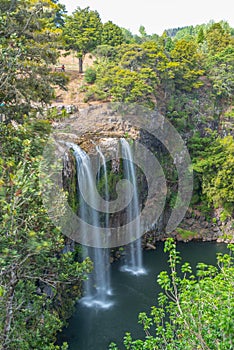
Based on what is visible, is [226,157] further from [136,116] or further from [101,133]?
[101,133]

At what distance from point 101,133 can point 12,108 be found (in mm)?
9408

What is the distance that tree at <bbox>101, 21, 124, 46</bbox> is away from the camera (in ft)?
79.2

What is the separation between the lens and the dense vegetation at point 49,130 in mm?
4547

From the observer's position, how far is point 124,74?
61.8ft

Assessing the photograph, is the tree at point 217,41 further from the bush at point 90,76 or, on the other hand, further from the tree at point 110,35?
the bush at point 90,76

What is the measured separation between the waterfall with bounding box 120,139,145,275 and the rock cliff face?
21.5 inches

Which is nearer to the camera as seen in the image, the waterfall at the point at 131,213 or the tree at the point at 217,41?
the waterfall at the point at 131,213

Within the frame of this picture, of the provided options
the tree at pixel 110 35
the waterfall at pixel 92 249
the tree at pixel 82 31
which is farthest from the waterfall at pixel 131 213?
the tree at pixel 110 35

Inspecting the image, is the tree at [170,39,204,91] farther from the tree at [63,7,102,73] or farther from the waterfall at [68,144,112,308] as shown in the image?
the waterfall at [68,144,112,308]

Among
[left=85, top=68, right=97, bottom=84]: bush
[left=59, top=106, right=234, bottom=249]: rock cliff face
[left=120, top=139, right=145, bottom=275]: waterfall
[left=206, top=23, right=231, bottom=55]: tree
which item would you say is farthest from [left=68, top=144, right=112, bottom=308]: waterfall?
[left=206, top=23, right=231, bottom=55]: tree

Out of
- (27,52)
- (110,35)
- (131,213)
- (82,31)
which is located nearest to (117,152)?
(131,213)

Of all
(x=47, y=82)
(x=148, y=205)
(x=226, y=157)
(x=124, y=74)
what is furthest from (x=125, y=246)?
(x=47, y=82)

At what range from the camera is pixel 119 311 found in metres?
12.7

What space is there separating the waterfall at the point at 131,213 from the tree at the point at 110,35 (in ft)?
36.1
